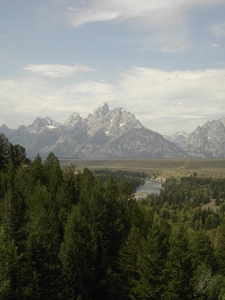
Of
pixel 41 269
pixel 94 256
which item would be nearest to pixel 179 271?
pixel 94 256

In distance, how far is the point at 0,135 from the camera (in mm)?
104375

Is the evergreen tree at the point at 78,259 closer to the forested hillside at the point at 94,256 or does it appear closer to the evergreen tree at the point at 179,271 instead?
the forested hillside at the point at 94,256

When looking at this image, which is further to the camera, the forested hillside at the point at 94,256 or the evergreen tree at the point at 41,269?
the forested hillside at the point at 94,256

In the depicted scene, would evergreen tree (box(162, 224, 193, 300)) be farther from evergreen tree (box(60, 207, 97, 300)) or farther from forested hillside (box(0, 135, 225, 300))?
evergreen tree (box(60, 207, 97, 300))

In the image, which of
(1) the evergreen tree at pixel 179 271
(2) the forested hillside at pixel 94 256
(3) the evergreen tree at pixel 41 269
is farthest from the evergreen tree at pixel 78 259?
(1) the evergreen tree at pixel 179 271

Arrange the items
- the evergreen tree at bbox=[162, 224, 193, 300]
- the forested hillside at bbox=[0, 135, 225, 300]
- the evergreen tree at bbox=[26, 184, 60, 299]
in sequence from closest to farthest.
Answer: the evergreen tree at bbox=[26, 184, 60, 299]
the forested hillside at bbox=[0, 135, 225, 300]
the evergreen tree at bbox=[162, 224, 193, 300]

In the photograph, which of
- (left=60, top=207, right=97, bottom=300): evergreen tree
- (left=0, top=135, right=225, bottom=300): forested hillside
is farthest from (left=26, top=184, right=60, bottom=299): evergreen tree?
(left=60, top=207, right=97, bottom=300): evergreen tree

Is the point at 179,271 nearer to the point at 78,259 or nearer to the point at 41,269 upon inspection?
the point at 78,259

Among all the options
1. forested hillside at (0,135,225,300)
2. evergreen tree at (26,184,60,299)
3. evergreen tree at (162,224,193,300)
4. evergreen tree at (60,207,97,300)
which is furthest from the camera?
evergreen tree at (60,207,97,300)

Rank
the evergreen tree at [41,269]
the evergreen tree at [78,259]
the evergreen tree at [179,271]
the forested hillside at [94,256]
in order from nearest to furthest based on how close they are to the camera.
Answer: the evergreen tree at [41,269] → the forested hillside at [94,256] → the evergreen tree at [179,271] → the evergreen tree at [78,259]

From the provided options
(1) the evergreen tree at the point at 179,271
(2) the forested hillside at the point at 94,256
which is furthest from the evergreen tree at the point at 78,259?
Result: (1) the evergreen tree at the point at 179,271

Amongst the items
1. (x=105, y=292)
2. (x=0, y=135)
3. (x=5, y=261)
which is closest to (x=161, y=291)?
(x=105, y=292)

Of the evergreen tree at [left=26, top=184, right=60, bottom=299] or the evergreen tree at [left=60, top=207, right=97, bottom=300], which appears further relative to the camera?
the evergreen tree at [left=60, top=207, right=97, bottom=300]

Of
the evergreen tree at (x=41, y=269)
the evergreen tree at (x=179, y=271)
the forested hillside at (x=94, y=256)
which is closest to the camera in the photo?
the evergreen tree at (x=41, y=269)
